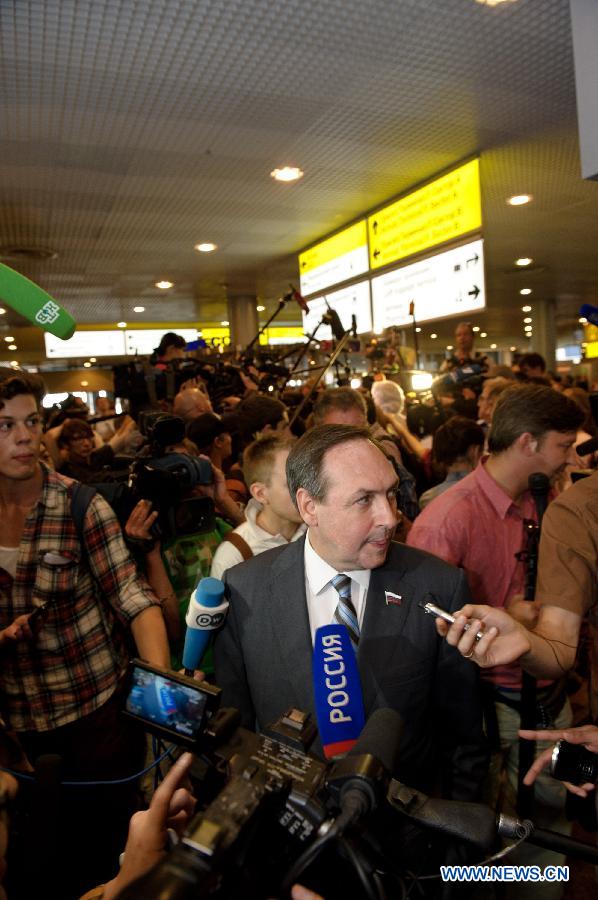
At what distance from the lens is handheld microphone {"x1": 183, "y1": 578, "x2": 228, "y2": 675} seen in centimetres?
121

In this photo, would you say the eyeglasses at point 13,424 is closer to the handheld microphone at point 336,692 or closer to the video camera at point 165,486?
the video camera at point 165,486

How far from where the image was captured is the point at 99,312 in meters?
10.3

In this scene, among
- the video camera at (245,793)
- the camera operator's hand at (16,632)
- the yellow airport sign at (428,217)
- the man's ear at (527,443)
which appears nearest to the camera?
the video camera at (245,793)

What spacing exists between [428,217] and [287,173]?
1145 millimetres

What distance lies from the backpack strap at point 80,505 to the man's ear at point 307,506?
72 centimetres

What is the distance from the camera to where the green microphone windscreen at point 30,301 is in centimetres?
141

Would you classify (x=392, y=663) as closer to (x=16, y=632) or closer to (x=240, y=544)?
(x=240, y=544)

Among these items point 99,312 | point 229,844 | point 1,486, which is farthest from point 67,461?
point 99,312

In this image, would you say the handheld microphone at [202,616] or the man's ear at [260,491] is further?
the man's ear at [260,491]

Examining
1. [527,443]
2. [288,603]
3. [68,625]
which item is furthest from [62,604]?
[527,443]

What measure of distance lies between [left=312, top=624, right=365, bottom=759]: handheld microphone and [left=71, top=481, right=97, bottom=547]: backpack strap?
0.92m

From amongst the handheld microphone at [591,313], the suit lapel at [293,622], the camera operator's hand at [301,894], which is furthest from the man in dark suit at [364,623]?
the handheld microphone at [591,313]

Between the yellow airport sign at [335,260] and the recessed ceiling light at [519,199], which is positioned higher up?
the recessed ceiling light at [519,199]

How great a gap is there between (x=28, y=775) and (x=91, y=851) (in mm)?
586
